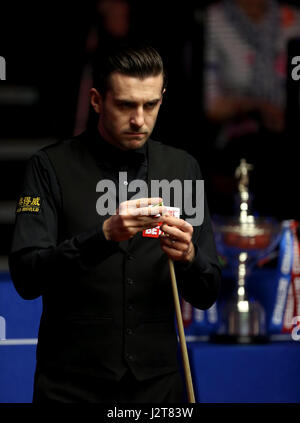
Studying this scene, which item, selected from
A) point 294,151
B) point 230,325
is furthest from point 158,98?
point 294,151

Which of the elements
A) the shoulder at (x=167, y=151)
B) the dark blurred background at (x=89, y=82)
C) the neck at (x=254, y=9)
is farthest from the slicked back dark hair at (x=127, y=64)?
the neck at (x=254, y=9)

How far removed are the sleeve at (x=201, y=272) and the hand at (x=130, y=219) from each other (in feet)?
0.60

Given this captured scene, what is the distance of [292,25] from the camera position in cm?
435

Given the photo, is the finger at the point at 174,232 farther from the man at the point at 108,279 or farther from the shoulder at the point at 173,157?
the shoulder at the point at 173,157

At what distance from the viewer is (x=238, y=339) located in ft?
9.95

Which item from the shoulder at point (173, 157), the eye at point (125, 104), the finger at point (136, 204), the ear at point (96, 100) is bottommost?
the finger at point (136, 204)

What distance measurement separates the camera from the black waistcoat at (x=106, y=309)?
201 centimetres

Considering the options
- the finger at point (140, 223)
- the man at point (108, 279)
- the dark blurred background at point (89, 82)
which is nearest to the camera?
the finger at point (140, 223)

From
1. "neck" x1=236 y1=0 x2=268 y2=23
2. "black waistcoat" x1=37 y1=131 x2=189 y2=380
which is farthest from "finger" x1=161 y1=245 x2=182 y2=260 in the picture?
"neck" x1=236 y1=0 x2=268 y2=23

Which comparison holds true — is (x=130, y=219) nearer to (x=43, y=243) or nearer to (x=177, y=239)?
(x=177, y=239)

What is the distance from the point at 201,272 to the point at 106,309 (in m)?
0.25

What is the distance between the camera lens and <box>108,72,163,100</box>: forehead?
2.00m

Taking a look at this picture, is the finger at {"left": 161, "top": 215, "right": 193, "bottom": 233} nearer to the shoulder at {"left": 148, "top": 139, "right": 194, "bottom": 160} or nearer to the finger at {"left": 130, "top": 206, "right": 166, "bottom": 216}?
the finger at {"left": 130, "top": 206, "right": 166, "bottom": 216}

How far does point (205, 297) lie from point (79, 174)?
445 mm
